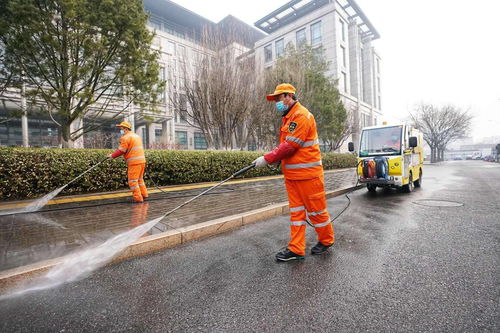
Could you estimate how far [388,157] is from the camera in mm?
7367

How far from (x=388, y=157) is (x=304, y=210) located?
219 inches

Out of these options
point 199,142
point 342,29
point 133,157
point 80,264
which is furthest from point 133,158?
point 342,29

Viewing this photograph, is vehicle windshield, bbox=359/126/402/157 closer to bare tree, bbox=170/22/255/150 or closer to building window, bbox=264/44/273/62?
bare tree, bbox=170/22/255/150

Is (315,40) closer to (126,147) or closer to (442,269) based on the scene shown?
(126,147)

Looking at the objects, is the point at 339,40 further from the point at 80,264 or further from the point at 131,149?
the point at 80,264

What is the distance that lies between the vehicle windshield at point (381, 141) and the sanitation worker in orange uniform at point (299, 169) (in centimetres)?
567

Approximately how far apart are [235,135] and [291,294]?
12675mm

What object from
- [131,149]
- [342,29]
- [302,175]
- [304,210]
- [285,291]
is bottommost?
[285,291]

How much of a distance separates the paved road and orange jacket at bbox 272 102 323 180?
1.02 metres

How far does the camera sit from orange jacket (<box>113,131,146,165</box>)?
5770 mm

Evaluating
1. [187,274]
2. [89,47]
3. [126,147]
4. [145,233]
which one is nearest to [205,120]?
[89,47]

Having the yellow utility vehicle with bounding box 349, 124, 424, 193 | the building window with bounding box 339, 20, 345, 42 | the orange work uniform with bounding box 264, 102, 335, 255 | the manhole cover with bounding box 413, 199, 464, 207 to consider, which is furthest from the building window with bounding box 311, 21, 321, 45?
the orange work uniform with bounding box 264, 102, 335, 255

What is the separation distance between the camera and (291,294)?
219cm

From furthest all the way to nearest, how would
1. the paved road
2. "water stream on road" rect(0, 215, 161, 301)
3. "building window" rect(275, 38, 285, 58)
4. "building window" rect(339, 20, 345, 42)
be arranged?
"building window" rect(275, 38, 285, 58) → "building window" rect(339, 20, 345, 42) → "water stream on road" rect(0, 215, 161, 301) → the paved road
